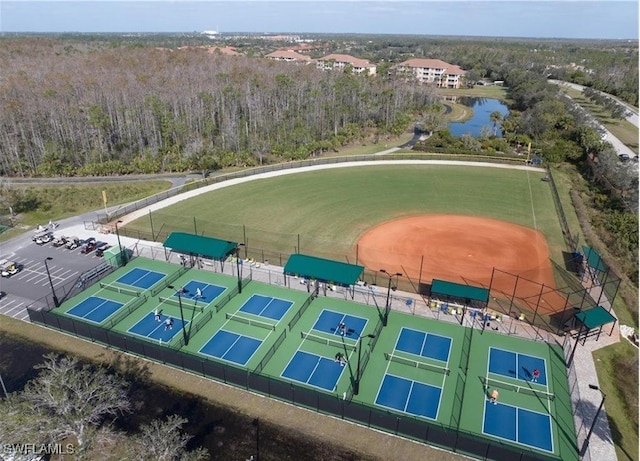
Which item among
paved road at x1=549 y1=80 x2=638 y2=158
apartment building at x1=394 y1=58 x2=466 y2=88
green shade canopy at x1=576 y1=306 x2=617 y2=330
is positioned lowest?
green shade canopy at x1=576 y1=306 x2=617 y2=330

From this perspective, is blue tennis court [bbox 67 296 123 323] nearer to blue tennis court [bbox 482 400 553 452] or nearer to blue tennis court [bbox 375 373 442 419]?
blue tennis court [bbox 375 373 442 419]

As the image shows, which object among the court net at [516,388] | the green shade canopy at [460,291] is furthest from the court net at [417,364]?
the green shade canopy at [460,291]

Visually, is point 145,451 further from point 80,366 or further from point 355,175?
point 355,175

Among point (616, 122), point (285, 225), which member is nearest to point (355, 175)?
point (285, 225)

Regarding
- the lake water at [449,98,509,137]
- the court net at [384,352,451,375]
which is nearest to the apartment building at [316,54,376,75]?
the lake water at [449,98,509,137]

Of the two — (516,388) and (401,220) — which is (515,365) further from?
(401,220)
